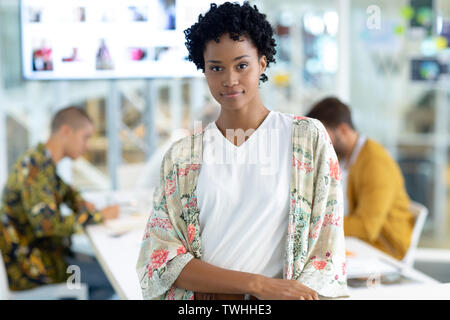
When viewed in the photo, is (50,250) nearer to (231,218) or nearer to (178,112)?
(231,218)

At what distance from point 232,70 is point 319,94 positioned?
388 cm

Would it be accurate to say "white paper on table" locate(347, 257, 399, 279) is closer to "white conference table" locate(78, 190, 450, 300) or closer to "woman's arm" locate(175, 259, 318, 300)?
"white conference table" locate(78, 190, 450, 300)

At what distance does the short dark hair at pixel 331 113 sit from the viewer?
2.75 meters

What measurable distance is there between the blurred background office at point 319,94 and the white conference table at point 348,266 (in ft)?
4.95

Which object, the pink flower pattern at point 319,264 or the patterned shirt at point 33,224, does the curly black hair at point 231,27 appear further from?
the patterned shirt at point 33,224

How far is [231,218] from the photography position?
121cm

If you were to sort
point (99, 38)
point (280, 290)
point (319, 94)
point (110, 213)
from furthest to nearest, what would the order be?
point (319, 94)
point (99, 38)
point (110, 213)
point (280, 290)

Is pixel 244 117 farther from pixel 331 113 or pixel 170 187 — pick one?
pixel 331 113

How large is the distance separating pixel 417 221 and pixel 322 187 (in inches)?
70.1

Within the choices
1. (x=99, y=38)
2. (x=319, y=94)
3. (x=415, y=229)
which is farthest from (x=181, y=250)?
(x=319, y=94)

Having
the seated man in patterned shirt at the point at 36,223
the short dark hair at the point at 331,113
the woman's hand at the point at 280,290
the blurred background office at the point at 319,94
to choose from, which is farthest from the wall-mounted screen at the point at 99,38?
the woman's hand at the point at 280,290

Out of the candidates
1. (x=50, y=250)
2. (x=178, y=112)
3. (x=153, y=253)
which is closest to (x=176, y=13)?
(x=178, y=112)

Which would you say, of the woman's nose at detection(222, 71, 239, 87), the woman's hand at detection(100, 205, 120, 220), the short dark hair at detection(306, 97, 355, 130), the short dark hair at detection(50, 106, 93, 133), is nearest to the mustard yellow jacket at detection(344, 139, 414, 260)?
the short dark hair at detection(306, 97, 355, 130)

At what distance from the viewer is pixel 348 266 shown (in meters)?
2.02
